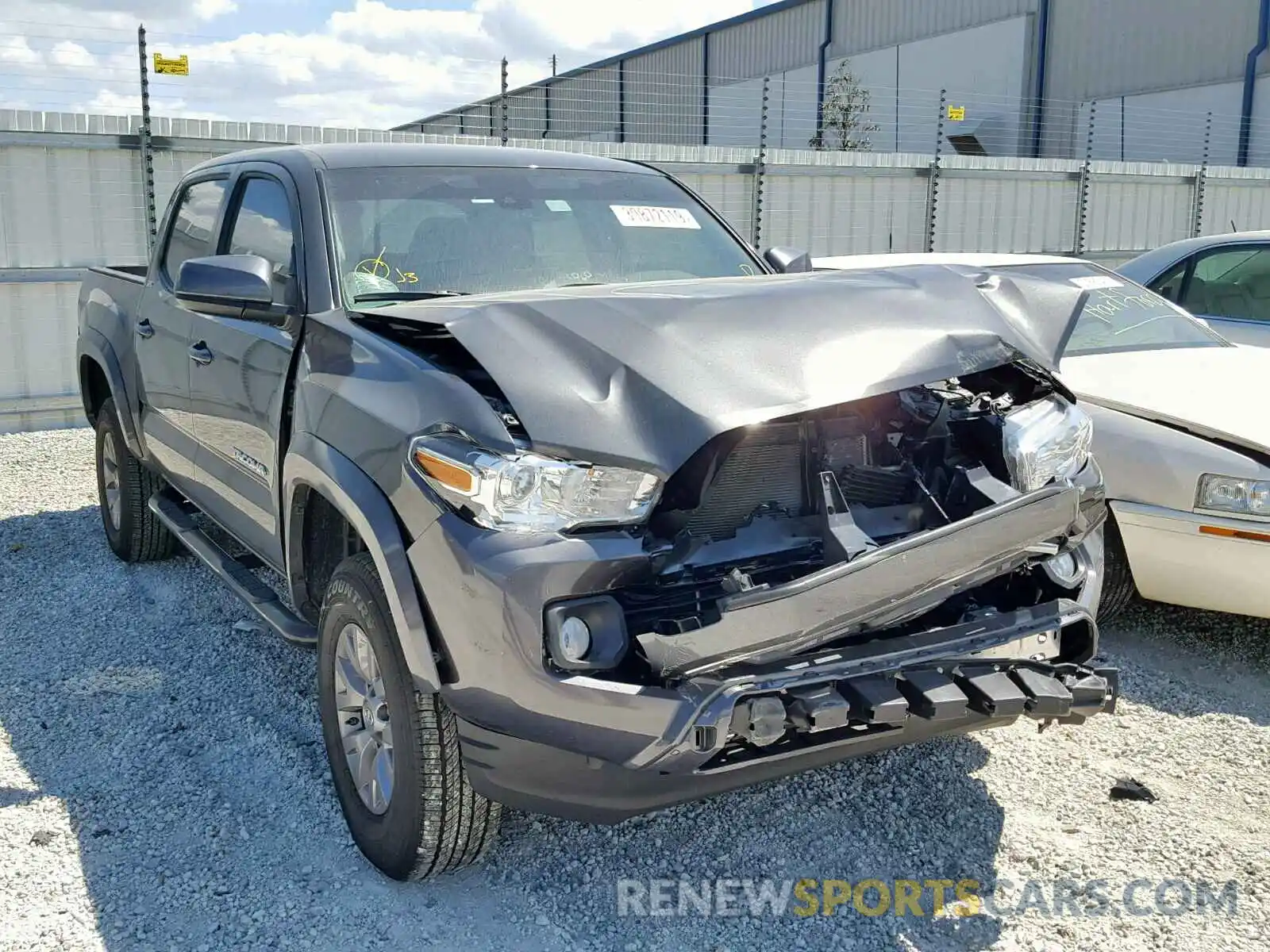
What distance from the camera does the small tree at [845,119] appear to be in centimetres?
2686

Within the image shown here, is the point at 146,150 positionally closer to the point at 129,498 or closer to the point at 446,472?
the point at 129,498

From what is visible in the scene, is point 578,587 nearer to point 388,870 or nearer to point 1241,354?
point 388,870

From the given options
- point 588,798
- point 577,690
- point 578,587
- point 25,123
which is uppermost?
point 25,123

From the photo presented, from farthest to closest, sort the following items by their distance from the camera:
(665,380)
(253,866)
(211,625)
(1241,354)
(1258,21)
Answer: (1258,21), (1241,354), (211,625), (253,866), (665,380)

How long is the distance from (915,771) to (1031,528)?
3.69 ft

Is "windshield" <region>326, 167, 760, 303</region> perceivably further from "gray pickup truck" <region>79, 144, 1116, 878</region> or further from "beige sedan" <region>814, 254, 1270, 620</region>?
"beige sedan" <region>814, 254, 1270, 620</region>

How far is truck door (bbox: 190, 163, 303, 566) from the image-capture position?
3.45 metres

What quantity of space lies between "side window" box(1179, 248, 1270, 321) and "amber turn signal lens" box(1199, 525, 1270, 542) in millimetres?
3273

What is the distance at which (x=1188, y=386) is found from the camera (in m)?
4.63

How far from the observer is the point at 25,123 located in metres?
8.77

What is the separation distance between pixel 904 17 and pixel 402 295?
30.3 m

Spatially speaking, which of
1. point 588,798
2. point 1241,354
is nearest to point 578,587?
point 588,798

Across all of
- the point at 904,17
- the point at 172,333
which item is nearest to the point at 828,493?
the point at 172,333

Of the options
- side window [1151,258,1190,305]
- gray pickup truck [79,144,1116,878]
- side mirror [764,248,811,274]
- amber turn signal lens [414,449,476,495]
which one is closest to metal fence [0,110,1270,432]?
side window [1151,258,1190,305]
